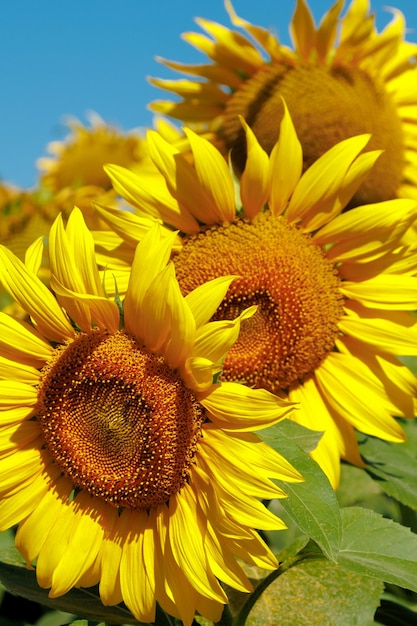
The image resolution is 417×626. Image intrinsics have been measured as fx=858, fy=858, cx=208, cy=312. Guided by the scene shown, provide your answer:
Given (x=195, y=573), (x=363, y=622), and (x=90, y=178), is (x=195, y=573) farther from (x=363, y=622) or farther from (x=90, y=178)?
(x=90, y=178)

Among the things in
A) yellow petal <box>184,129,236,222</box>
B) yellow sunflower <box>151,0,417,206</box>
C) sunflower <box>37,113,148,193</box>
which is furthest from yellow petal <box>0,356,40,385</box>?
sunflower <box>37,113,148,193</box>

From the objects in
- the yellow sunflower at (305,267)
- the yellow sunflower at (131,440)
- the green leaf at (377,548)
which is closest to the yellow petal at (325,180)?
the yellow sunflower at (305,267)

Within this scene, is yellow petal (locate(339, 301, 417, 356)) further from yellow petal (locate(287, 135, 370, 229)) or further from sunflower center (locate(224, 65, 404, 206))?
sunflower center (locate(224, 65, 404, 206))

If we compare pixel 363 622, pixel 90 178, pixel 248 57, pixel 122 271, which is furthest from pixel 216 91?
pixel 90 178

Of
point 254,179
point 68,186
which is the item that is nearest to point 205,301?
point 254,179

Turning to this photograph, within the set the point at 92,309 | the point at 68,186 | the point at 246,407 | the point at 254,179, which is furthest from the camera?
the point at 68,186

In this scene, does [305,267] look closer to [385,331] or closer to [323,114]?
[385,331]

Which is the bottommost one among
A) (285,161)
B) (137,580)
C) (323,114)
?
(137,580)

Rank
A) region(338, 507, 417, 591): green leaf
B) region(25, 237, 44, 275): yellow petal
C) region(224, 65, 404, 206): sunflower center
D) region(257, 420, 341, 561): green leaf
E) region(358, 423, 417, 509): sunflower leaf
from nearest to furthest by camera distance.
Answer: region(257, 420, 341, 561): green leaf
region(338, 507, 417, 591): green leaf
region(25, 237, 44, 275): yellow petal
region(358, 423, 417, 509): sunflower leaf
region(224, 65, 404, 206): sunflower center
